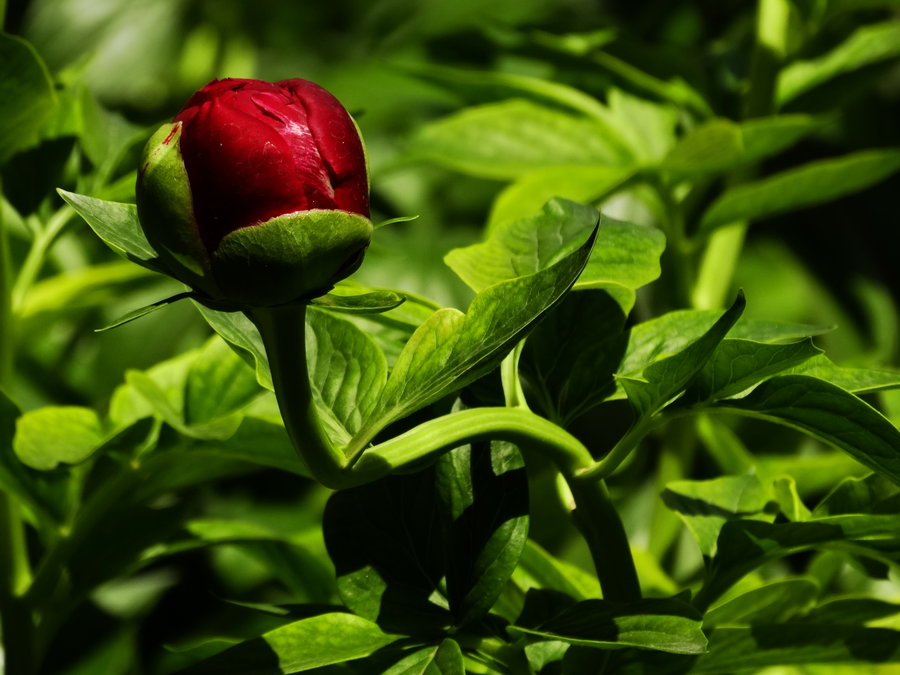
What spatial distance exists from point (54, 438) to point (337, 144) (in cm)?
29

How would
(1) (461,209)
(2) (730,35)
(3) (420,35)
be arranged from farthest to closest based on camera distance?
(1) (461,209) → (3) (420,35) → (2) (730,35)

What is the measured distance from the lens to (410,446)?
1.20 feet

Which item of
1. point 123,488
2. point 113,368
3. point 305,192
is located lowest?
point 113,368

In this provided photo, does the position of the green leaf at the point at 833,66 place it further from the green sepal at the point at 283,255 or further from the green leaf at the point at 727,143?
the green sepal at the point at 283,255

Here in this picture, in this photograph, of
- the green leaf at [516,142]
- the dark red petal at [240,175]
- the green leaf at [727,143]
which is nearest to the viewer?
the dark red petal at [240,175]

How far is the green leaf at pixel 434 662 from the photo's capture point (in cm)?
38

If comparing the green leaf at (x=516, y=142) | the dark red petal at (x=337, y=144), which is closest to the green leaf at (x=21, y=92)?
the dark red petal at (x=337, y=144)

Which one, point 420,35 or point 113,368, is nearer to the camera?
point 113,368

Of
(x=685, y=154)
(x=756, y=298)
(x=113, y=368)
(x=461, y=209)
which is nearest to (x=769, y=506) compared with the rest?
(x=685, y=154)

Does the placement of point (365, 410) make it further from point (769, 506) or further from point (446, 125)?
point (446, 125)

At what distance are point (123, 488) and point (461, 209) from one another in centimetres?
85

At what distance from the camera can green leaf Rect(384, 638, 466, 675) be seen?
38 cm

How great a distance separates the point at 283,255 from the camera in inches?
13.0

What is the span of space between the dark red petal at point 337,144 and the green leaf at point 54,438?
0.24 m
